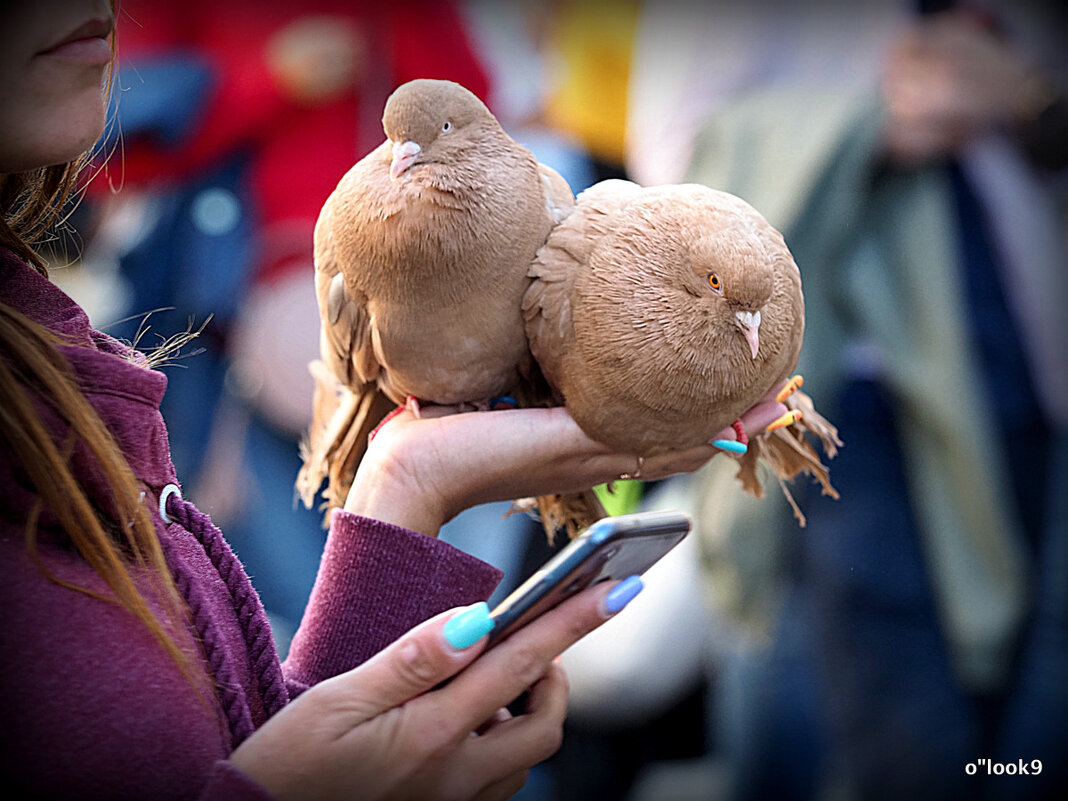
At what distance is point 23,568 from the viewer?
78 cm

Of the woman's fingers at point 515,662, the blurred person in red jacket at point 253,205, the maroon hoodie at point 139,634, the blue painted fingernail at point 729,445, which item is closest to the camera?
the maroon hoodie at point 139,634

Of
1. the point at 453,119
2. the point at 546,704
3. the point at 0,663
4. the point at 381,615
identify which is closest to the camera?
the point at 0,663

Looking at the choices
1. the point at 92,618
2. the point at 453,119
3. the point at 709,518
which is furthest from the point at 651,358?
the point at 709,518

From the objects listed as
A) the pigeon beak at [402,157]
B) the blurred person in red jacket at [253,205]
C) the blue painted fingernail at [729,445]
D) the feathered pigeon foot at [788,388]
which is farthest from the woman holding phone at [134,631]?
the blurred person in red jacket at [253,205]

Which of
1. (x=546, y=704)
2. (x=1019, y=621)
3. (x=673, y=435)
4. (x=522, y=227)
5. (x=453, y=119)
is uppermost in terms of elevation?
(x=453, y=119)

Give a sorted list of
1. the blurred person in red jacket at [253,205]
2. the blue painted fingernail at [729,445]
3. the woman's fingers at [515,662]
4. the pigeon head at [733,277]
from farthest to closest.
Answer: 1. the blurred person in red jacket at [253,205]
2. the blue painted fingernail at [729,445]
3. the pigeon head at [733,277]
4. the woman's fingers at [515,662]

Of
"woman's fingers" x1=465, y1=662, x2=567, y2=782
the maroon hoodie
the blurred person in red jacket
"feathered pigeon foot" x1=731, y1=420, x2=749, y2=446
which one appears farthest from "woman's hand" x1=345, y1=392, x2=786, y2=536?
the blurred person in red jacket

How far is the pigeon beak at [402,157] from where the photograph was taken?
1.19 meters

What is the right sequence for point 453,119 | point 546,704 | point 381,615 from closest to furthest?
point 546,704
point 381,615
point 453,119

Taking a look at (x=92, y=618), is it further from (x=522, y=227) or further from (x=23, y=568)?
(x=522, y=227)

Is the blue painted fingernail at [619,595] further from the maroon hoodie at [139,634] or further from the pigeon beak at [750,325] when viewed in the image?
the pigeon beak at [750,325]

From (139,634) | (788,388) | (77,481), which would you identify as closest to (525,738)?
(139,634)

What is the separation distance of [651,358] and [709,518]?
4.04 ft

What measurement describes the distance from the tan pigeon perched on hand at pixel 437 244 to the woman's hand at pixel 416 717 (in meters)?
0.48
